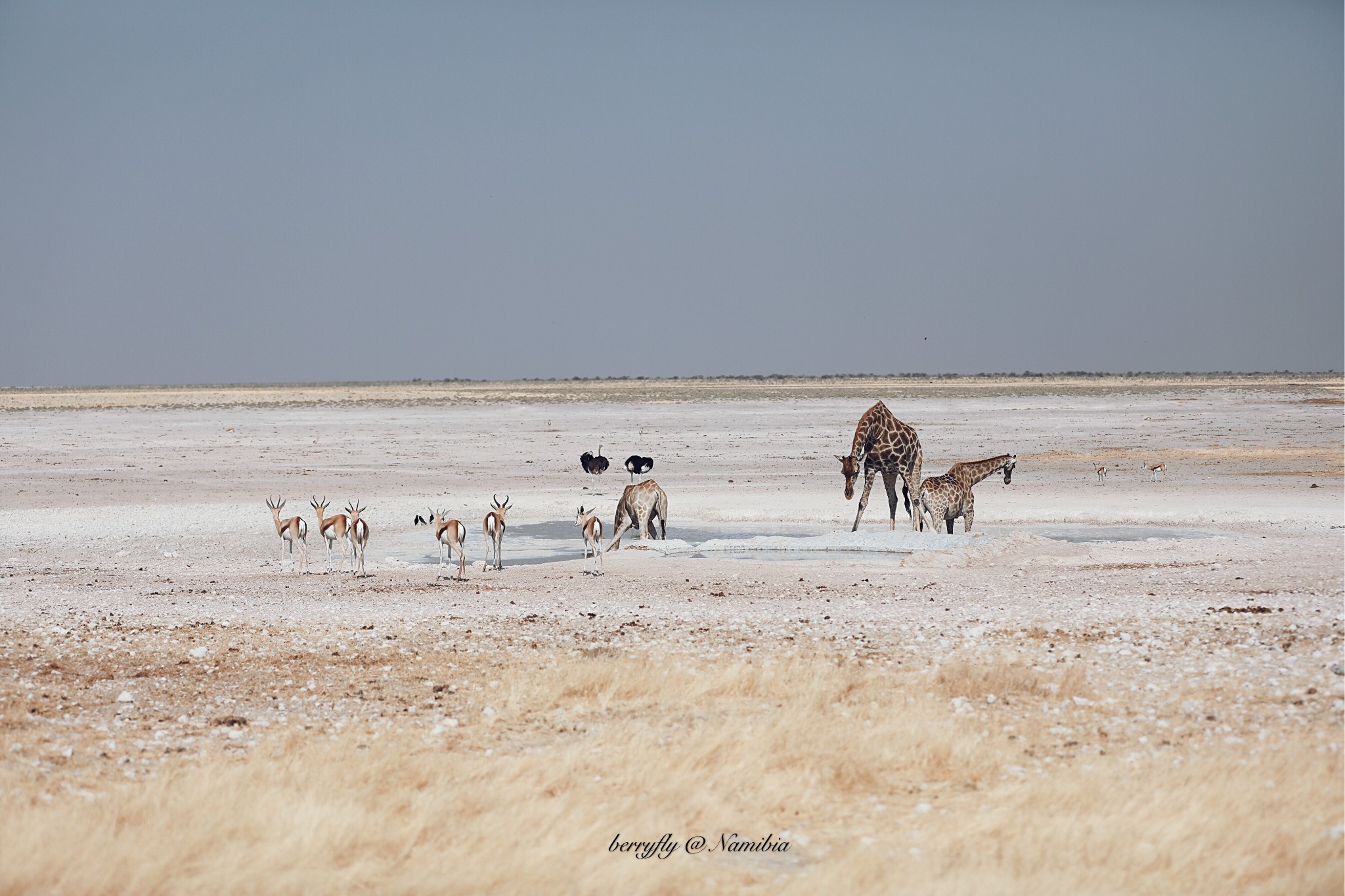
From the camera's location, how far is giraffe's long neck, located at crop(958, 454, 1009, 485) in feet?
66.2

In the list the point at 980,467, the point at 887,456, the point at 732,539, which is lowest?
the point at 732,539

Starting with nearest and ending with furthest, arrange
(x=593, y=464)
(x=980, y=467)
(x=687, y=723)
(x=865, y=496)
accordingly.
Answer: (x=687, y=723) → (x=865, y=496) → (x=980, y=467) → (x=593, y=464)

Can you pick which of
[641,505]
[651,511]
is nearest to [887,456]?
[651,511]

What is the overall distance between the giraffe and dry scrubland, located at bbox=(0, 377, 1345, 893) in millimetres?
3131

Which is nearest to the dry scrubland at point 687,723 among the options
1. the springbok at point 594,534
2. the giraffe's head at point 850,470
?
the springbok at point 594,534

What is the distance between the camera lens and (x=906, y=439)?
20.5 metres

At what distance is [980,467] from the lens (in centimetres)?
2112

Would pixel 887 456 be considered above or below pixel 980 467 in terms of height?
above

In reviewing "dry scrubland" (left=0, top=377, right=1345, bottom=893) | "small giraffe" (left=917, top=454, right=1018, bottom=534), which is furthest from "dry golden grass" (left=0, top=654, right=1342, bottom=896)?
"small giraffe" (left=917, top=454, right=1018, bottom=534)

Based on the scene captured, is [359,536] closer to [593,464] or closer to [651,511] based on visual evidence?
[651,511]

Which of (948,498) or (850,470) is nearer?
(948,498)

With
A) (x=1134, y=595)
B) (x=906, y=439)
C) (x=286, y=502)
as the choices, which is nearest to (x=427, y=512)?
(x=286, y=502)

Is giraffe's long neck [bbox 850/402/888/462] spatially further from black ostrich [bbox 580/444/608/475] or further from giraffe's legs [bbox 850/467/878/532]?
black ostrich [bbox 580/444/608/475]

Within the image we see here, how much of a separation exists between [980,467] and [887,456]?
1.72m
